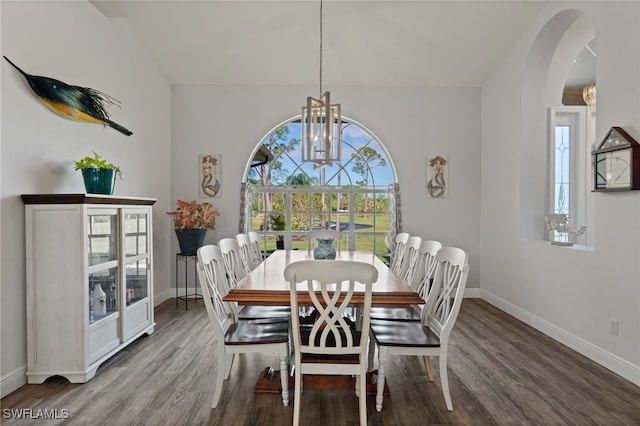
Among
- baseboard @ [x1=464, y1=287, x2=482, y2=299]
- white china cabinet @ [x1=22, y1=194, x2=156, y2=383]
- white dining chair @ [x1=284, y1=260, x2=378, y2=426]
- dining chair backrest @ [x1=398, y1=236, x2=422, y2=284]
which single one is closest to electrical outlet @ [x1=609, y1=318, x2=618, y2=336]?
dining chair backrest @ [x1=398, y1=236, x2=422, y2=284]

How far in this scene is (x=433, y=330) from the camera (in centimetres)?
258

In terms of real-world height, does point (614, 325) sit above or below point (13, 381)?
above

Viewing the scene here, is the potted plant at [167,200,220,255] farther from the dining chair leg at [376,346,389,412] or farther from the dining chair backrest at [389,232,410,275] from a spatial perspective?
the dining chair leg at [376,346,389,412]

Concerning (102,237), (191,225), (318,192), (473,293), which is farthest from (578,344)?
(191,225)

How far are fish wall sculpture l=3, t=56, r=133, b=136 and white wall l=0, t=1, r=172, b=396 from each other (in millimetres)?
58

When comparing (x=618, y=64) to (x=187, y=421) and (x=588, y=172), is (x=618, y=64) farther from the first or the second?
(x=187, y=421)

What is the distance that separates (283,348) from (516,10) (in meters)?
4.17

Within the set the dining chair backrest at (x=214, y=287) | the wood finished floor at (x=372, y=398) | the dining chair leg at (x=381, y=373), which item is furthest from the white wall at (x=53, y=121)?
the dining chair leg at (x=381, y=373)

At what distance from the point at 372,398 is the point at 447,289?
2.80ft

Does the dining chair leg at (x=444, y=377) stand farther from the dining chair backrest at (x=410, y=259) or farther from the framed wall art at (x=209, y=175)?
the framed wall art at (x=209, y=175)

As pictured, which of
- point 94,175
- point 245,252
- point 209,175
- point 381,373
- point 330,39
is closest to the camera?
point 381,373

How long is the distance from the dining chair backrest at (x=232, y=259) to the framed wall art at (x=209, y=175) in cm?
209

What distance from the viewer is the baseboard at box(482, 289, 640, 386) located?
283cm

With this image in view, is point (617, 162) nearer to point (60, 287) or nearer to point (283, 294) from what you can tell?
point (283, 294)
